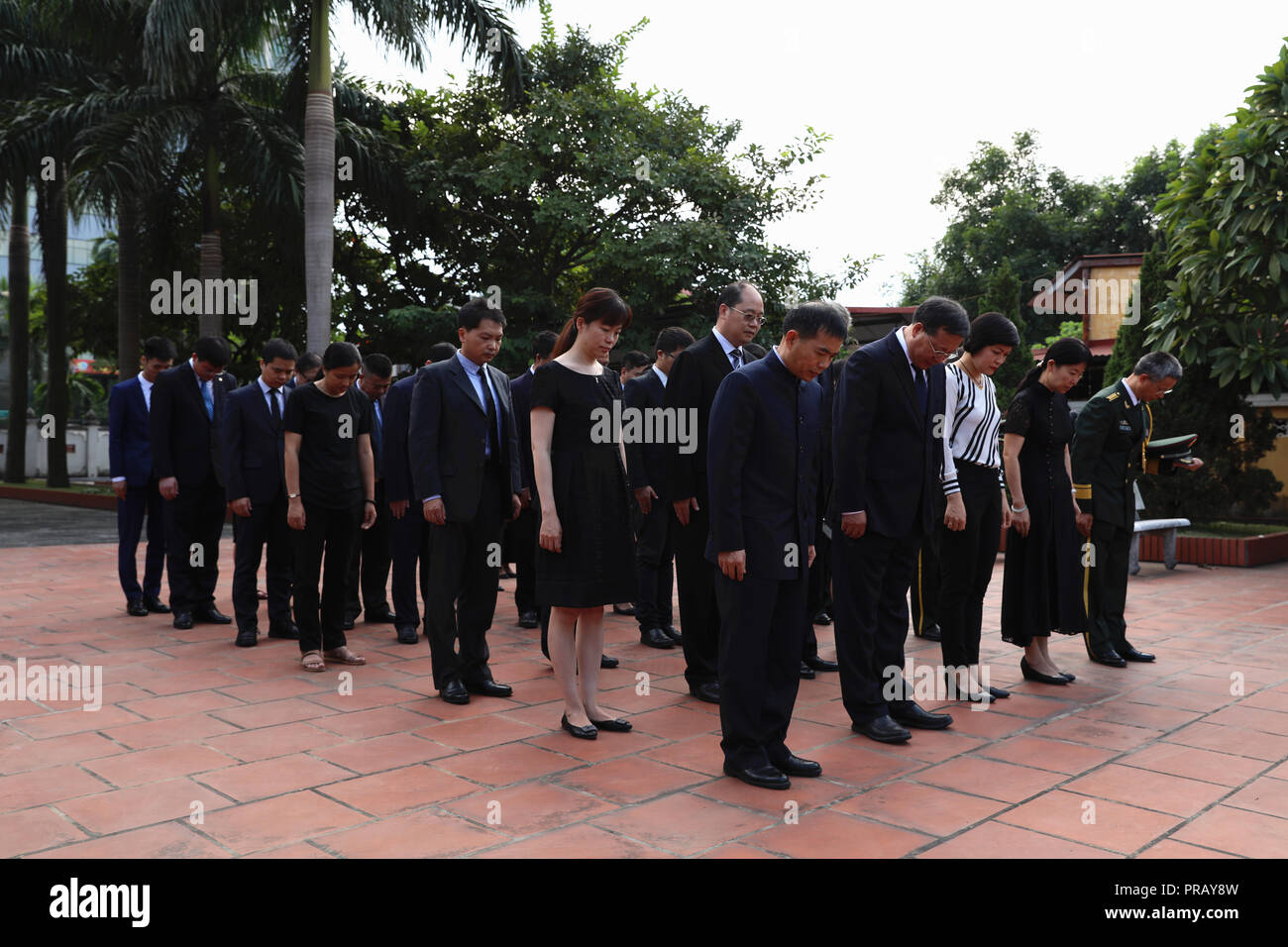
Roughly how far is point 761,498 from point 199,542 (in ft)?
15.3

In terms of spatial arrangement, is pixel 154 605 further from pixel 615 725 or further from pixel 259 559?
pixel 615 725

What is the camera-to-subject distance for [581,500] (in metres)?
4.20

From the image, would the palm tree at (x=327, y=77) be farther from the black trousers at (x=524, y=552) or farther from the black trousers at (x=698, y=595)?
the black trousers at (x=698, y=595)

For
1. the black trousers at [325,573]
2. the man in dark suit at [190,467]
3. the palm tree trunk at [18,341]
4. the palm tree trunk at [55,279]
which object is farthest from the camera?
the palm tree trunk at [18,341]

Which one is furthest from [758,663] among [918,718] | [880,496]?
[918,718]

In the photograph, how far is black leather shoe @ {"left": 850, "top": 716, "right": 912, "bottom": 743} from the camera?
13.7ft

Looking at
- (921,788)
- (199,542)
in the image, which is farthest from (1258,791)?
(199,542)

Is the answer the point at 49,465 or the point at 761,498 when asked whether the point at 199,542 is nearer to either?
the point at 761,498

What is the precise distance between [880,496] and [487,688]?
6.82 feet

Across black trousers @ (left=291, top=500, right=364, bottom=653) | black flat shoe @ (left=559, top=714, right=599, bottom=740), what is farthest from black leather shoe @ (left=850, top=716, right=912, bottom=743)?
black trousers @ (left=291, top=500, right=364, bottom=653)

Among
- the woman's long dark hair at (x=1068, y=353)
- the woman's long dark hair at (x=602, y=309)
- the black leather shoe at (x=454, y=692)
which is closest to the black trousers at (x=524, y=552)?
the black leather shoe at (x=454, y=692)

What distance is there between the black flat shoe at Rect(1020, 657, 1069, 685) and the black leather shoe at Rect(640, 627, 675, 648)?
2.03 meters

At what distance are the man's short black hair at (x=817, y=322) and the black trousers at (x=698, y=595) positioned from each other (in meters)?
1.27

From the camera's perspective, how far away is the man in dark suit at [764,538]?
364 cm
